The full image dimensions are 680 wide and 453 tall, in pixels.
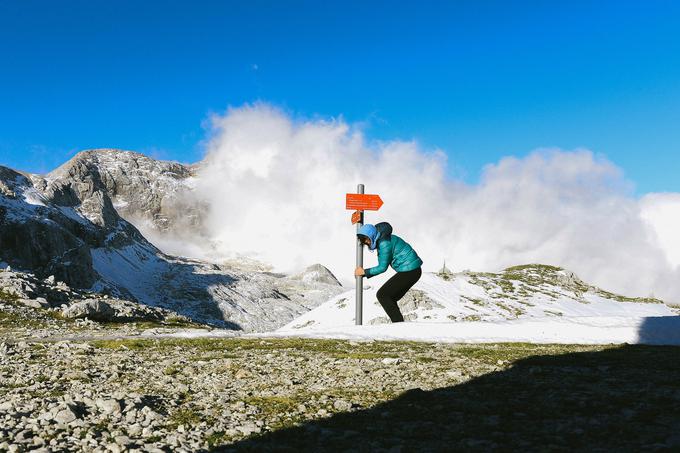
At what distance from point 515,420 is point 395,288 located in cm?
1309

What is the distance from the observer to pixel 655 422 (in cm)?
711

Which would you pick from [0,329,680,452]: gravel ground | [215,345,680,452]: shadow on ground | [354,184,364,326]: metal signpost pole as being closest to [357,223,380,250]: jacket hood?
[354,184,364,326]: metal signpost pole

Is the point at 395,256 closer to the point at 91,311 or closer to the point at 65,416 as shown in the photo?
the point at 65,416

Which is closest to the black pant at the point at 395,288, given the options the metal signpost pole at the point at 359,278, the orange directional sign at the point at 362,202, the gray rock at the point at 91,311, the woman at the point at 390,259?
the woman at the point at 390,259

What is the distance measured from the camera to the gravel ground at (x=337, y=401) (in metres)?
6.65

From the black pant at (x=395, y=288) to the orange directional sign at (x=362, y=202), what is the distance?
3721 millimetres

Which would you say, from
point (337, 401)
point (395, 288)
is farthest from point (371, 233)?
point (337, 401)

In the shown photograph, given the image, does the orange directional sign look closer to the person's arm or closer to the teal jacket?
the teal jacket

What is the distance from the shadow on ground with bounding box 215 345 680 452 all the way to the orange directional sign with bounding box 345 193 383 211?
12805 millimetres

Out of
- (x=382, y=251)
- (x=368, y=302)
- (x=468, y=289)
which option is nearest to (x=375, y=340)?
(x=382, y=251)

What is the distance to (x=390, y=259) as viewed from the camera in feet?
67.0

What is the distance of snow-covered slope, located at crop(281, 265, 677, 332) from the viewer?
36.6 m

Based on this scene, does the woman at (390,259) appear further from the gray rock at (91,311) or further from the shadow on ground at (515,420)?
the gray rock at (91,311)

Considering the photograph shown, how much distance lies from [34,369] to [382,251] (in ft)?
40.2
